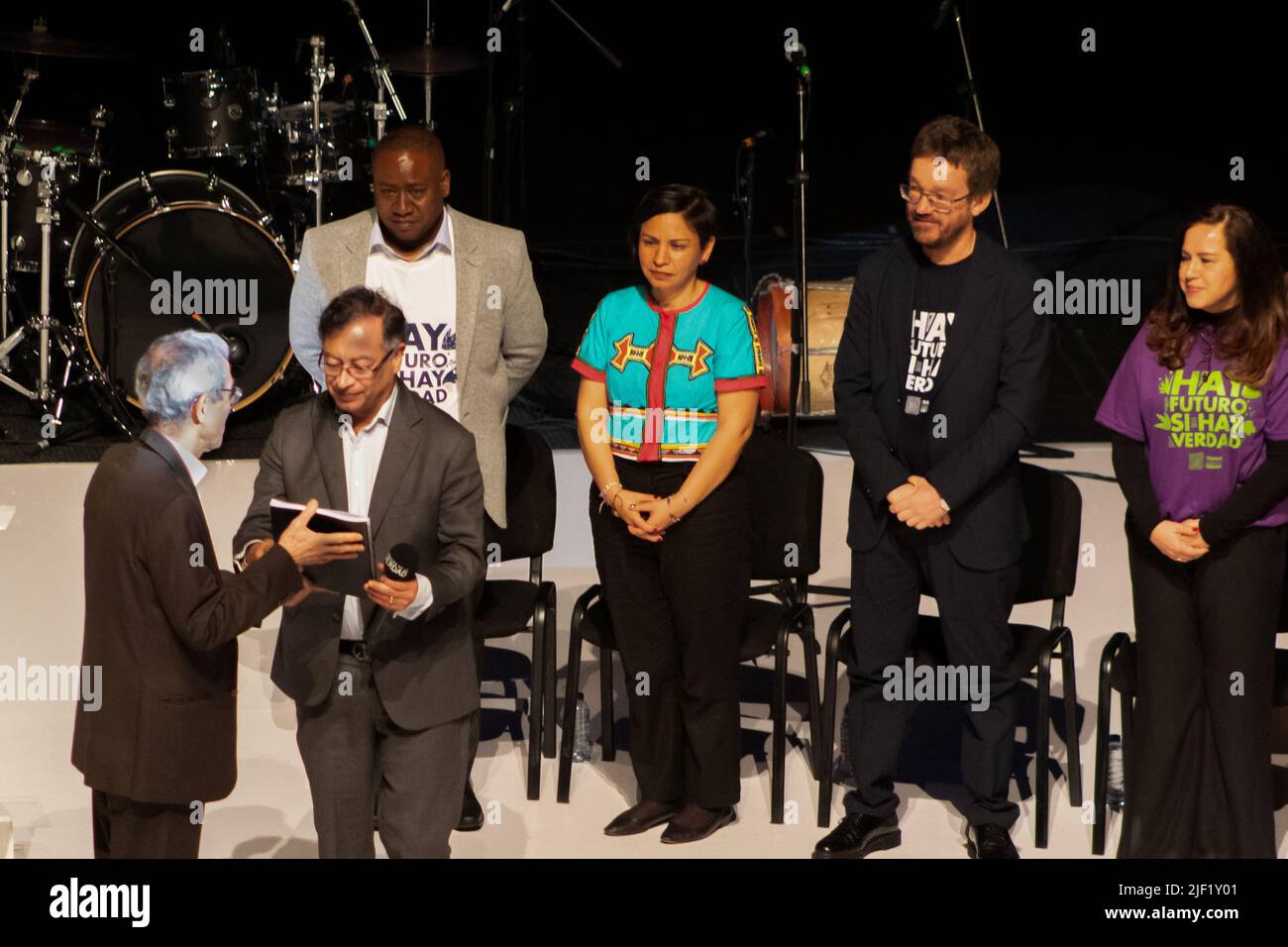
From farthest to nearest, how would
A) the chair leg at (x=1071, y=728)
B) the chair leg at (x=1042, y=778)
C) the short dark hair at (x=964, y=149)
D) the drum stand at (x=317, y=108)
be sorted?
the drum stand at (x=317, y=108) → the chair leg at (x=1071, y=728) → the chair leg at (x=1042, y=778) → the short dark hair at (x=964, y=149)

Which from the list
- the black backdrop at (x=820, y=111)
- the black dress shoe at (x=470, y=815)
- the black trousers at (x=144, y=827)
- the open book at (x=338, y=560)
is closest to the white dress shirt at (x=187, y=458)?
the open book at (x=338, y=560)

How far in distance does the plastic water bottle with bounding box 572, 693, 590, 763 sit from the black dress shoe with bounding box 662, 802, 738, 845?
1.82ft

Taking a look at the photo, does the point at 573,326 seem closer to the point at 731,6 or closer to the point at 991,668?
the point at 731,6

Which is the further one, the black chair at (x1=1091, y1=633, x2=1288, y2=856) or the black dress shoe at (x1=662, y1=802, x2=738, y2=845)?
the black dress shoe at (x1=662, y1=802, x2=738, y2=845)

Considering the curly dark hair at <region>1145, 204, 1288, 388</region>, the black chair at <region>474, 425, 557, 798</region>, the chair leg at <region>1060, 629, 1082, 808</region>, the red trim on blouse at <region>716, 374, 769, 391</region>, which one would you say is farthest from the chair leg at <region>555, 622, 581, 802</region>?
the curly dark hair at <region>1145, 204, 1288, 388</region>

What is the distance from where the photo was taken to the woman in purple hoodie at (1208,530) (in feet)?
12.3

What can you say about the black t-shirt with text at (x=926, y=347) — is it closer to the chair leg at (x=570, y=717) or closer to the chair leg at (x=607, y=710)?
the chair leg at (x=570, y=717)

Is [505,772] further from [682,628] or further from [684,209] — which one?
[684,209]

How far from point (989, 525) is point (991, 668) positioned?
39 centimetres

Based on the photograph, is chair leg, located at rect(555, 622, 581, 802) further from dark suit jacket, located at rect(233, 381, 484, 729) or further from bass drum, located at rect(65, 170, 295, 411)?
bass drum, located at rect(65, 170, 295, 411)

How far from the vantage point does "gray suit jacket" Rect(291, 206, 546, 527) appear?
4.41 metres

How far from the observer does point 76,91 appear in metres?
9.40

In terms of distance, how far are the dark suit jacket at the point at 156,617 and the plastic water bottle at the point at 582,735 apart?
6.09 feet

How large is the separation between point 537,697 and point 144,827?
176 cm
